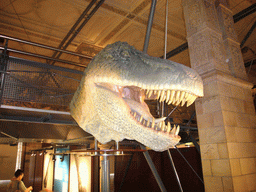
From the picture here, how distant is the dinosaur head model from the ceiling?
135 inches

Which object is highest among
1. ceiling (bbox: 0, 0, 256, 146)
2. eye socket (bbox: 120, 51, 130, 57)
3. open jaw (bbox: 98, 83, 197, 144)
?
ceiling (bbox: 0, 0, 256, 146)

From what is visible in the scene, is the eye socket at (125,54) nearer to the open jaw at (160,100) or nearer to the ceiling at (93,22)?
the open jaw at (160,100)

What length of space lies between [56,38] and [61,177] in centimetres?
465

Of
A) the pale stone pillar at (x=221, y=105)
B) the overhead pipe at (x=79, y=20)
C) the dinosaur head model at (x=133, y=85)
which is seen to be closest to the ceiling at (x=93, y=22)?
the overhead pipe at (x=79, y=20)

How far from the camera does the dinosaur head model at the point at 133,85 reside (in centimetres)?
100

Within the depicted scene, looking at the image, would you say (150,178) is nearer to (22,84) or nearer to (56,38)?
(22,84)

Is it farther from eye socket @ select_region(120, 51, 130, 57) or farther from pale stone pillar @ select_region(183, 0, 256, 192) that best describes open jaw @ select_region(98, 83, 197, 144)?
pale stone pillar @ select_region(183, 0, 256, 192)

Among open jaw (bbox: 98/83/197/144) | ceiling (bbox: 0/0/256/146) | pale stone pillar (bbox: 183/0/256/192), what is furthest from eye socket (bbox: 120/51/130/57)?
ceiling (bbox: 0/0/256/146)

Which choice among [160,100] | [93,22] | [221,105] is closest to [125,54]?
[160,100]

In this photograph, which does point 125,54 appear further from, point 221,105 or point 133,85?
point 221,105

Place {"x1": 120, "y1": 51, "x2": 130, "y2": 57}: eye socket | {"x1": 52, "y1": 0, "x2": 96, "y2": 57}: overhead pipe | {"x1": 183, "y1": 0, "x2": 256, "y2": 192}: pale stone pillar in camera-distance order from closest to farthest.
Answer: {"x1": 120, "y1": 51, "x2": 130, "y2": 57}: eye socket < {"x1": 183, "y1": 0, "x2": 256, "y2": 192}: pale stone pillar < {"x1": 52, "y1": 0, "x2": 96, "y2": 57}: overhead pipe

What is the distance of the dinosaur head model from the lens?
997 millimetres

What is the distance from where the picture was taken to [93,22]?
592cm

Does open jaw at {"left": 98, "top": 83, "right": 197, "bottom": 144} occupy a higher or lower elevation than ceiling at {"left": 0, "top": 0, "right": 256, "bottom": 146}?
lower
